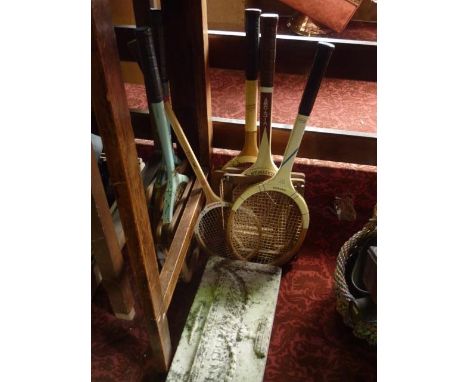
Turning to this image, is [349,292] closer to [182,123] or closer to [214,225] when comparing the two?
[214,225]

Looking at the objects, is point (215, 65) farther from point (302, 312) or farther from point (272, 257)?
point (302, 312)

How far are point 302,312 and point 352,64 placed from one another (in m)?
0.84

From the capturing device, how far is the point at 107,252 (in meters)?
1.21

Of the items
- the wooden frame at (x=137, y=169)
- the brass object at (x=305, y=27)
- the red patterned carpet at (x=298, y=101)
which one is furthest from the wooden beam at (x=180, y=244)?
the brass object at (x=305, y=27)

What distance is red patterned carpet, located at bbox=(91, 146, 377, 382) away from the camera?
1323 millimetres

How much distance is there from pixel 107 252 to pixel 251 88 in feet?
2.07

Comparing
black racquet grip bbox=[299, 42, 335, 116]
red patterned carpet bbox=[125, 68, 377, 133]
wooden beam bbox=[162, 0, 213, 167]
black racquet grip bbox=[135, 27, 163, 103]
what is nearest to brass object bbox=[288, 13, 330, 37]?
red patterned carpet bbox=[125, 68, 377, 133]

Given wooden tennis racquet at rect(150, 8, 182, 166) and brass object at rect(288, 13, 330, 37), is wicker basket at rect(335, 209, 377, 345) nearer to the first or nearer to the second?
wooden tennis racquet at rect(150, 8, 182, 166)

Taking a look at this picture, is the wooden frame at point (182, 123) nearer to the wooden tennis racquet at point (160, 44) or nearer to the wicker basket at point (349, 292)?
the wooden tennis racquet at point (160, 44)

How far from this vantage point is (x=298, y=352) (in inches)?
54.1

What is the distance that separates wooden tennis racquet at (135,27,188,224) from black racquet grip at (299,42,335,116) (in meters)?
0.40

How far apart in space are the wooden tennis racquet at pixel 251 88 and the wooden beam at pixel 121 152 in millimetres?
522

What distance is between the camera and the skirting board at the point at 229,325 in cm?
125

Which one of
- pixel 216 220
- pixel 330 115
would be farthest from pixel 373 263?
Answer: pixel 330 115
